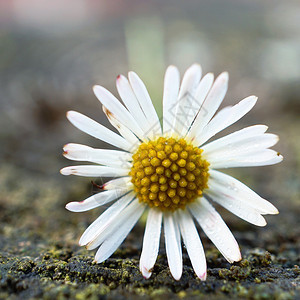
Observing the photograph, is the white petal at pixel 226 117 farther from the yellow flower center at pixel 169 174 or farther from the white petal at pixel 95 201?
the white petal at pixel 95 201

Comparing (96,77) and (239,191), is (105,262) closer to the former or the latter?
(239,191)

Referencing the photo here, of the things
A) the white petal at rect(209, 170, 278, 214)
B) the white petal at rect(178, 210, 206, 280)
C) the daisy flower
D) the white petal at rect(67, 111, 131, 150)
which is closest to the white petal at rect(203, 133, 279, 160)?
the daisy flower

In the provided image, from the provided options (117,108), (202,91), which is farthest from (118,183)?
(202,91)

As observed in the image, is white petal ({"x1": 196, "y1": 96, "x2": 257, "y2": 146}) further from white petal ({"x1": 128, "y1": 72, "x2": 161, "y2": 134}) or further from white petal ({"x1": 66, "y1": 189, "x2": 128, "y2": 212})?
white petal ({"x1": 66, "y1": 189, "x2": 128, "y2": 212})

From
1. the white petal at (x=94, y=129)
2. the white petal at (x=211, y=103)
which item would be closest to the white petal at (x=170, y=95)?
the white petal at (x=211, y=103)

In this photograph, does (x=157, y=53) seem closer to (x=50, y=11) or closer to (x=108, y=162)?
(x=108, y=162)

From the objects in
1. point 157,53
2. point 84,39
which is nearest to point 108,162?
point 157,53

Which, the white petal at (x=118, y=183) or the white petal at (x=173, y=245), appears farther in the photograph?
the white petal at (x=118, y=183)
